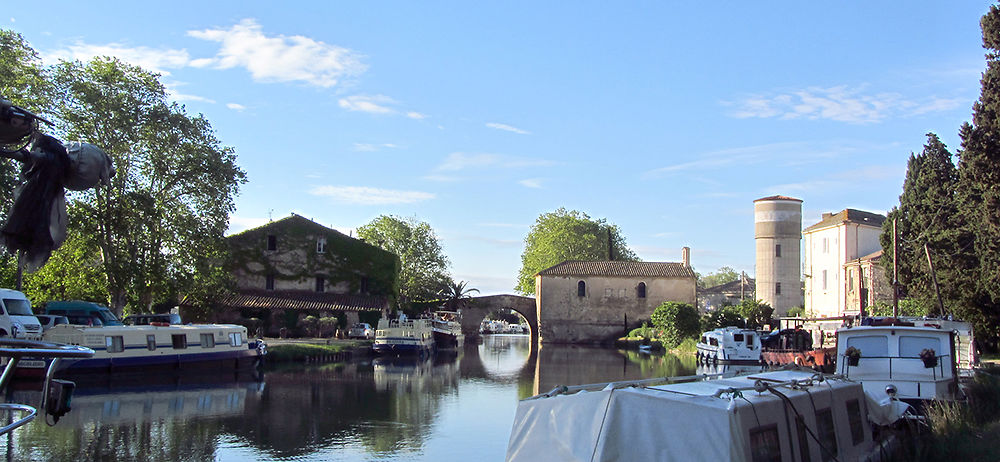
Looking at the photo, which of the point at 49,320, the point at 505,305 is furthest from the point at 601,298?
the point at 49,320

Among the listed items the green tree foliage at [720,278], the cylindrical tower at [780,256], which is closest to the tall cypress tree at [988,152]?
the cylindrical tower at [780,256]

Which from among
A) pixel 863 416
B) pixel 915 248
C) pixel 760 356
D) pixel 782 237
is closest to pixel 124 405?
pixel 863 416

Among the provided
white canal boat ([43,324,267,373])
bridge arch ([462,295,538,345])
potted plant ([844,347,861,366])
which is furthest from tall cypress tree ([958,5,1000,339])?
bridge arch ([462,295,538,345])

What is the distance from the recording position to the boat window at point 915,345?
1572 cm

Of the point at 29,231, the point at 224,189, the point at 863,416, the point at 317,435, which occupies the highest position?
the point at 224,189

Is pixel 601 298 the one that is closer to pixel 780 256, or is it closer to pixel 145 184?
pixel 780 256

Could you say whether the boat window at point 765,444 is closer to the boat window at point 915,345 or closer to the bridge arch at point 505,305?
the boat window at point 915,345

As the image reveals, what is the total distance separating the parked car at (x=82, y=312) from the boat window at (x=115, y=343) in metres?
3.65

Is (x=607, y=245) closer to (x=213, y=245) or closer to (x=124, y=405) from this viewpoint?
(x=213, y=245)

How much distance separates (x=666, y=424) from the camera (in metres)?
7.76

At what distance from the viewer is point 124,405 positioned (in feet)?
70.5

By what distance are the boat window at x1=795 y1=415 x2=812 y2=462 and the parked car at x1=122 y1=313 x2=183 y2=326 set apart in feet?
94.9

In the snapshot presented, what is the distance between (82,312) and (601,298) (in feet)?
135

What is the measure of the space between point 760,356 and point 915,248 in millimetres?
7597
